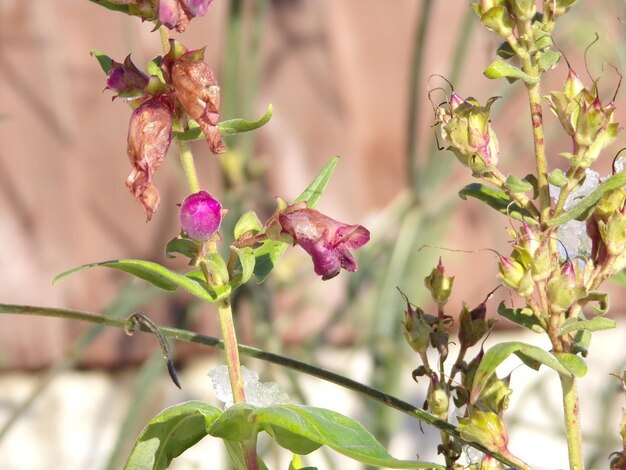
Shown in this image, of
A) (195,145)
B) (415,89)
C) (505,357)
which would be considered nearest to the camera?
(505,357)

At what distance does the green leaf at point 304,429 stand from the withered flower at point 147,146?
70 mm

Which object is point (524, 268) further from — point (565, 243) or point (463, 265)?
point (463, 265)

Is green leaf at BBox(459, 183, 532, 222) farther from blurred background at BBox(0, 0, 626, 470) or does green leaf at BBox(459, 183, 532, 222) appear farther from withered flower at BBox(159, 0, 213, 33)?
blurred background at BBox(0, 0, 626, 470)

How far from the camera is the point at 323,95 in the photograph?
4.74ft

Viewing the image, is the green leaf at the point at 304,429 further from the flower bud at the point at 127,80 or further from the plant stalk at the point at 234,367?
the flower bud at the point at 127,80

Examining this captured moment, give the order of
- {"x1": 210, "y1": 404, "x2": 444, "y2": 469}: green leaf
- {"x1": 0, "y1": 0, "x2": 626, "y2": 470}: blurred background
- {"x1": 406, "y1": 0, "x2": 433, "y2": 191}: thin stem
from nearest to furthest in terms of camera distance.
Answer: {"x1": 210, "y1": 404, "x2": 444, "y2": 469}: green leaf, {"x1": 406, "y1": 0, "x2": 433, "y2": 191}: thin stem, {"x1": 0, "y1": 0, "x2": 626, "y2": 470}: blurred background

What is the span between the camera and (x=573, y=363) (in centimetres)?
32

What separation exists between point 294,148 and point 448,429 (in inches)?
43.9

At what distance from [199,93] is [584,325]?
137 mm

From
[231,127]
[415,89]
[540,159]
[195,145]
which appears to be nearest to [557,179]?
[540,159]

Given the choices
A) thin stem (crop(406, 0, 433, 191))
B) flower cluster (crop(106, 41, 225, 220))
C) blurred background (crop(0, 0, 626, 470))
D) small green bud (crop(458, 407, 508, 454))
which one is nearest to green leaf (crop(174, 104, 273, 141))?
flower cluster (crop(106, 41, 225, 220))

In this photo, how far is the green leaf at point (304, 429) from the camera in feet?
1.00

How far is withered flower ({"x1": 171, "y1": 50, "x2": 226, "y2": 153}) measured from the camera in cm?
34

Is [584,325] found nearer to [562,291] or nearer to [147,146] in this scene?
[562,291]
